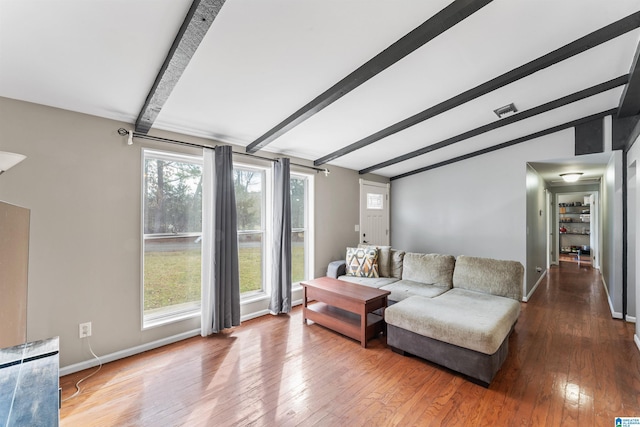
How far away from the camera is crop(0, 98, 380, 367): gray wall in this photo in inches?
82.2

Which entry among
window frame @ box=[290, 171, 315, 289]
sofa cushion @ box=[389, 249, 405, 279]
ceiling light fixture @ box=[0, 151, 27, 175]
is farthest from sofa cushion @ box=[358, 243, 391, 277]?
ceiling light fixture @ box=[0, 151, 27, 175]

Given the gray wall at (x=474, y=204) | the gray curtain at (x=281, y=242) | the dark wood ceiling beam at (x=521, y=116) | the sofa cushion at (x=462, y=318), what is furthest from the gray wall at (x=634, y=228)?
the gray curtain at (x=281, y=242)

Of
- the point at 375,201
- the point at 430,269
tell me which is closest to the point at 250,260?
the point at 430,269

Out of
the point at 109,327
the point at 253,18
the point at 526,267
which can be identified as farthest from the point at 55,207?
the point at 526,267

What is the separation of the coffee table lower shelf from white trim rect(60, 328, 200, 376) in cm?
138

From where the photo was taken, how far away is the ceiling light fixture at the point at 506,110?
308 centimetres

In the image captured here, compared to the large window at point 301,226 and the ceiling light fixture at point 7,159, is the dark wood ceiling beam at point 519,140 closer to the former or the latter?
the large window at point 301,226

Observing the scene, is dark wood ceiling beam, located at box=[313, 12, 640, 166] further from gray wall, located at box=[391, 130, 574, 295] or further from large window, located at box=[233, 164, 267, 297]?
gray wall, located at box=[391, 130, 574, 295]

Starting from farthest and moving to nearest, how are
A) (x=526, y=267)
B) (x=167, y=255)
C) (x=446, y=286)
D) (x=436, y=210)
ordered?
1. (x=436, y=210)
2. (x=526, y=267)
3. (x=446, y=286)
4. (x=167, y=255)

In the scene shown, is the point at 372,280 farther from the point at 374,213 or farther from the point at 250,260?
the point at 374,213

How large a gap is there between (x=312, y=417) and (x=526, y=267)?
406 centimetres

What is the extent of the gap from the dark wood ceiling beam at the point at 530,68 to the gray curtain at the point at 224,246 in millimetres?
1981

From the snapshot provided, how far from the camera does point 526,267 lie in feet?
13.6

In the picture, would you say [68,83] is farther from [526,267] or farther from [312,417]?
[526,267]
